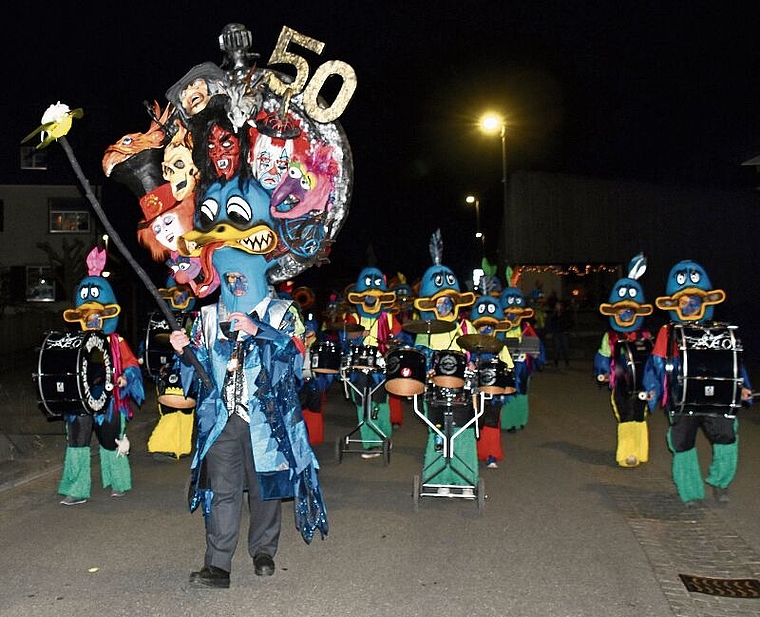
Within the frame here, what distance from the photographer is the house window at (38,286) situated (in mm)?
34625

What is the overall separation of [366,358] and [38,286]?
28303 millimetres

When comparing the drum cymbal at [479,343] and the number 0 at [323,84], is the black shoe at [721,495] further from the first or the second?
the number 0 at [323,84]

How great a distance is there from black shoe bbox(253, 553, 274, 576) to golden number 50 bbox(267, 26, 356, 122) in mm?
2901

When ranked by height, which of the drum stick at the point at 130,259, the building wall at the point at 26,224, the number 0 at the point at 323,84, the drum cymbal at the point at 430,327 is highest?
the building wall at the point at 26,224

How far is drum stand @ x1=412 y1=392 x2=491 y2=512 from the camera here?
740 centimetres

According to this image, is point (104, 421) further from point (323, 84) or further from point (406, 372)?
point (323, 84)

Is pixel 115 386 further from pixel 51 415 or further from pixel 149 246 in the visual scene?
pixel 149 246

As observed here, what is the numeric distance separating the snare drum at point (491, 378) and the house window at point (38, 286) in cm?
3035

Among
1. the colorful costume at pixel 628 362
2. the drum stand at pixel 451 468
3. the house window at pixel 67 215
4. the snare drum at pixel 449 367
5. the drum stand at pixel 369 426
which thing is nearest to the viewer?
the drum stand at pixel 451 468

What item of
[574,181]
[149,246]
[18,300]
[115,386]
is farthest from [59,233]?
[149,246]

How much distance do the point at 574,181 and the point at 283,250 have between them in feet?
117

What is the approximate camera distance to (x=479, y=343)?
7.60m

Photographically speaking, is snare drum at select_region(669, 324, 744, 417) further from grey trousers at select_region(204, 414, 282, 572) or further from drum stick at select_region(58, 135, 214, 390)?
drum stick at select_region(58, 135, 214, 390)

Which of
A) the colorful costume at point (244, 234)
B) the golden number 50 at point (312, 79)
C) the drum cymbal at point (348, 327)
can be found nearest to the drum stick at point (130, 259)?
the colorful costume at point (244, 234)
